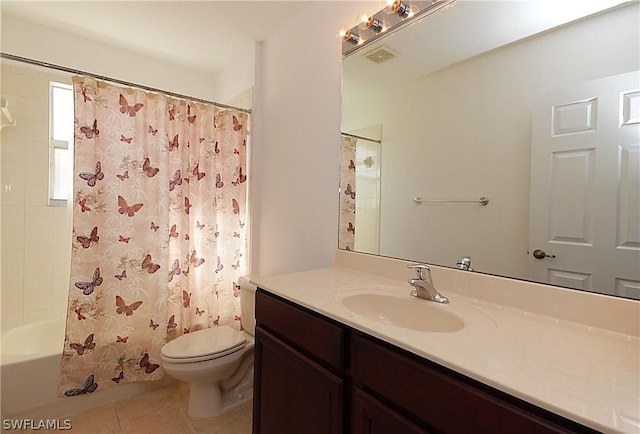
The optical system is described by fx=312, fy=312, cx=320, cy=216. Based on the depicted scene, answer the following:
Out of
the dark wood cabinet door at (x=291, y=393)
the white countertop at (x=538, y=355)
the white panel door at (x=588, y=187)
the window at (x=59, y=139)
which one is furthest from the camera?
the window at (x=59, y=139)

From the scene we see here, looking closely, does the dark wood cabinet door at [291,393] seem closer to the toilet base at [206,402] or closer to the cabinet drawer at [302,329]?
the cabinet drawer at [302,329]

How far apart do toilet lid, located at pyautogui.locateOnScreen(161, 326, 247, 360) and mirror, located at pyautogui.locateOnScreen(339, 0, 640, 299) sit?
36.2 inches

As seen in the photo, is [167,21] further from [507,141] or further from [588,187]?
[588,187]

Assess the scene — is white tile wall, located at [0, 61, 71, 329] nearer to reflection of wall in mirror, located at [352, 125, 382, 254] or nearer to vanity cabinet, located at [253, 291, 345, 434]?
vanity cabinet, located at [253, 291, 345, 434]

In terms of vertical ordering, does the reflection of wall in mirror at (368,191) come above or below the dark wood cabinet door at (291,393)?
above

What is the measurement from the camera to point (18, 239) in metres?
2.14

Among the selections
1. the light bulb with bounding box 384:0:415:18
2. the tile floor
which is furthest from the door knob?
the tile floor

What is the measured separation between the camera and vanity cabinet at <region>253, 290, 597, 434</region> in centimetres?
58

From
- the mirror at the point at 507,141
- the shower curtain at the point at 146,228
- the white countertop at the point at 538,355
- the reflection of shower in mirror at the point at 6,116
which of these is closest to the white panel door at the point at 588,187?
the mirror at the point at 507,141

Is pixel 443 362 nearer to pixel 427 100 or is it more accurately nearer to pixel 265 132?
pixel 427 100

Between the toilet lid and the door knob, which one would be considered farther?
the toilet lid

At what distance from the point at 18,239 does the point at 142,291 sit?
3.40 feet

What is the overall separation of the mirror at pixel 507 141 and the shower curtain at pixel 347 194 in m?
0.02

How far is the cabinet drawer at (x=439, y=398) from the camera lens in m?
0.53
